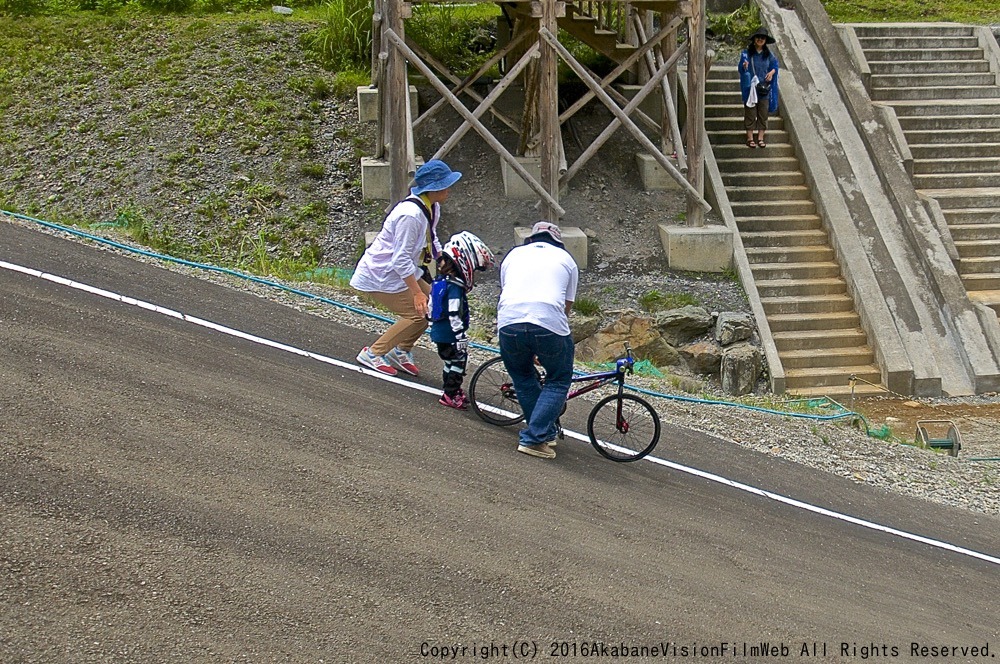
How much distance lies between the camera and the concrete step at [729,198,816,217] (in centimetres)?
1481

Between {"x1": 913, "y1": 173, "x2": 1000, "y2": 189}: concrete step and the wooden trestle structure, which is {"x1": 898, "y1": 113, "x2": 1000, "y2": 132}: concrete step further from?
the wooden trestle structure

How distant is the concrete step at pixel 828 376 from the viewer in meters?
12.7

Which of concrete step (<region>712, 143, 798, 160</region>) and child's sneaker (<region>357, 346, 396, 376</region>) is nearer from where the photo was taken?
child's sneaker (<region>357, 346, 396, 376</region>)

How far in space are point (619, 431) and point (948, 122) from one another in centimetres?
1154

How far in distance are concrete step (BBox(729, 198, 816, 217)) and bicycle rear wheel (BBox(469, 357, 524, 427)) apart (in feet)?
24.4

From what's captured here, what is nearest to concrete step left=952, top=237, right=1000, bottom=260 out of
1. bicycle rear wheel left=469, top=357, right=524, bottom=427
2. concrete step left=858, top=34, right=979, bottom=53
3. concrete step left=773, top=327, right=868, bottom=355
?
concrete step left=773, top=327, right=868, bottom=355

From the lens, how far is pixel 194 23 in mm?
19359

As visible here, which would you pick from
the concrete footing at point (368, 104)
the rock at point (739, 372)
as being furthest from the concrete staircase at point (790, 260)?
the concrete footing at point (368, 104)

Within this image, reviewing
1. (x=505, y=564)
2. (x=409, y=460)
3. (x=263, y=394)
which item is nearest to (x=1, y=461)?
(x=263, y=394)

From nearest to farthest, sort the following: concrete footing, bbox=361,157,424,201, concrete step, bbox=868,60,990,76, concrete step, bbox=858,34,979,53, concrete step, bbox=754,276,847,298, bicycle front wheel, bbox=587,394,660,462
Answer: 1. bicycle front wheel, bbox=587,394,660,462
2. concrete step, bbox=754,276,847,298
3. concrete footing, bbox=361,157,424,201
4. concrete step, bbox=868,60,990,76
5. concrete step, bbox=858,34,979,53

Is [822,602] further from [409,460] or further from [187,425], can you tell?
[187,425]

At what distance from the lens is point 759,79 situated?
1532cm

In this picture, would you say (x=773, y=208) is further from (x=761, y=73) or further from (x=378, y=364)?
(x=378, y=364)

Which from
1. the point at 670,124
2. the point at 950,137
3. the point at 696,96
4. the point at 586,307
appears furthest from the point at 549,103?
the point at 950,137
